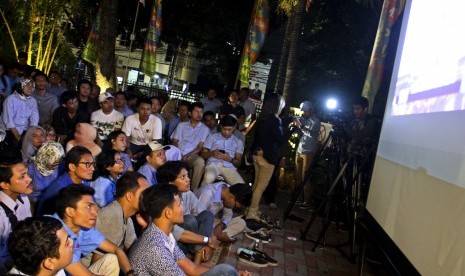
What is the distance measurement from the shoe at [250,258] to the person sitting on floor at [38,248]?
2586 millimetres

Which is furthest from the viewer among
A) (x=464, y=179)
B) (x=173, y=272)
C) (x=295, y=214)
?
(x=295, y=214)

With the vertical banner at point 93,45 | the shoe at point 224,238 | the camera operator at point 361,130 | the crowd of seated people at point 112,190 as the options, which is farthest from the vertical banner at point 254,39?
the shoe at point 224,238

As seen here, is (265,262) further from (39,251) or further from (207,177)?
(39,251)

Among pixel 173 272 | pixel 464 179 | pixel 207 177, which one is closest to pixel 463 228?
pixel 464 179

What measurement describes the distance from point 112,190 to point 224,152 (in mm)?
2411

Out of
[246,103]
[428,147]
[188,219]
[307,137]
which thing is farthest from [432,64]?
[246,103]

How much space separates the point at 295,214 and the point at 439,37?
14.7 feet

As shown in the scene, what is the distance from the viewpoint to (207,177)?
5750 millimetres

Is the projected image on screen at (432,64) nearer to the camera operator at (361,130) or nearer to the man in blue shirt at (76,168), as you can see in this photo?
the camera operator at (361,130)

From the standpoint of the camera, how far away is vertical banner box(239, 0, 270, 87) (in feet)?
30.3

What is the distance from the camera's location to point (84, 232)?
288 centimetres

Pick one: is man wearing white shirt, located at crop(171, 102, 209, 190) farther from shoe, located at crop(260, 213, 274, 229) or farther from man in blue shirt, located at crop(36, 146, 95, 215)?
man in blue shirt, located at crop(36, 146, 95, 215)

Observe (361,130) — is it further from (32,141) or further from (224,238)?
(32,141)

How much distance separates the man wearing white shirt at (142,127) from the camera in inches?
232
